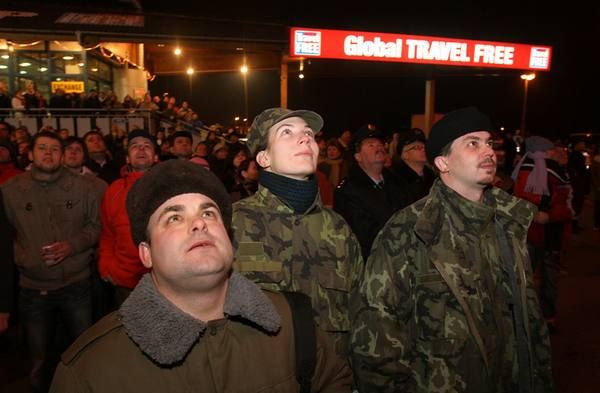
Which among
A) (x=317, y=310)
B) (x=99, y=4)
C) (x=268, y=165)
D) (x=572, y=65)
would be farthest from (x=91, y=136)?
(x=572, y=65)

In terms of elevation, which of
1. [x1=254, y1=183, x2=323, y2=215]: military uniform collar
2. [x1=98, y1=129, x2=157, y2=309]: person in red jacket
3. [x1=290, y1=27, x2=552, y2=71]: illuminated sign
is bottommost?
[x1=98, y1=129, x2=157, y2=309]: person in red jacket

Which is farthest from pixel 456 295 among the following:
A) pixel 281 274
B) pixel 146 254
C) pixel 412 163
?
pixel 412 163

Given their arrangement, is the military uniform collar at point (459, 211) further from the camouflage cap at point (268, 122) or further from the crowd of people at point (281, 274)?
the camouflage cap at point (268, 122)

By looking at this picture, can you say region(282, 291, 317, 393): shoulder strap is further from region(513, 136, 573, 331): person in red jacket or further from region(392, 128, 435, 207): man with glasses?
region(513, 136, 573, 331): person in red jacket

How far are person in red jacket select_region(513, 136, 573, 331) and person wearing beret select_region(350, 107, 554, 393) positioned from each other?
3.55 m

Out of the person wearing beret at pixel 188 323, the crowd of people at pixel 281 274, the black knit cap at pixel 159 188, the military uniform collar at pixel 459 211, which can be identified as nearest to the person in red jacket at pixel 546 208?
the crowd of people at pixel 281 274

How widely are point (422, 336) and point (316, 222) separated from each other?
34.0 inches

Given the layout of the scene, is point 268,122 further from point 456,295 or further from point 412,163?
point 412,163

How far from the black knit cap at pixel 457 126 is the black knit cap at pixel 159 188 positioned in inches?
59.7

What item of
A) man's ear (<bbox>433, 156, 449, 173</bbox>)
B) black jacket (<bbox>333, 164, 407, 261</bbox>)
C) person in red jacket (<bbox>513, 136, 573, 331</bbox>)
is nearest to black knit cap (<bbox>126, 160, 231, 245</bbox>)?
man's ear (<bbox>433, 156, 449, 173</bbox>)

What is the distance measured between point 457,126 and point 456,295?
0.98m

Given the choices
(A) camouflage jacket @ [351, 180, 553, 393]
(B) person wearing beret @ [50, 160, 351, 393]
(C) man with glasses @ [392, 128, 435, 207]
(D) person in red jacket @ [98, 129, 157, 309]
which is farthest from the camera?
(C) man with glasses @ [392, 128, 435, 207]

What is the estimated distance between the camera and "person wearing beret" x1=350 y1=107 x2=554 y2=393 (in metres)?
2.42

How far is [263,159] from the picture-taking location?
9.91 ft
